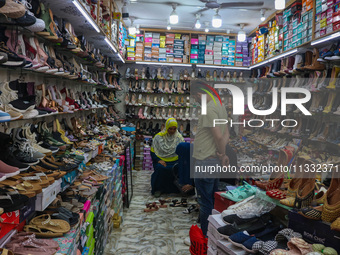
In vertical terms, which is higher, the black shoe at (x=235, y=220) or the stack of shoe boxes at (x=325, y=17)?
the stack of shoe boxes at (x=325, y=17)

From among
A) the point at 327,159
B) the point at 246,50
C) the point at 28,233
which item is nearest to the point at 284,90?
the point at 327,159

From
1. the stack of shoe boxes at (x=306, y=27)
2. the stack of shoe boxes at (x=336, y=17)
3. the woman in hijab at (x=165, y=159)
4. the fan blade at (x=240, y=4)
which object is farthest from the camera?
the fan blade at (x=240, y=4)

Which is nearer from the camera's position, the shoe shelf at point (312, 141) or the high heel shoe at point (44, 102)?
the high heel shoe at point (44, 102)

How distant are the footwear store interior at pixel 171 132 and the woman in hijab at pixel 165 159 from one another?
26 millimetres

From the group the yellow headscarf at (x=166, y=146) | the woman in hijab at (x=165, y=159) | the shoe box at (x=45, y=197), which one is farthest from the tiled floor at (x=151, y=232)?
the shoe box at (x=45, y=197)

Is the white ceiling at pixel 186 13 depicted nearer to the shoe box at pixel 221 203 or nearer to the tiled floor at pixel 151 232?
the tiled floor at pixel 151 232

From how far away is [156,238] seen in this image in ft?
12.1

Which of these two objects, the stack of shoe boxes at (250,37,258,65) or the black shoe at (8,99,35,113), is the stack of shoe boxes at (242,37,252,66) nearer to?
the stack of shoe boxes at (250,37,258,65)

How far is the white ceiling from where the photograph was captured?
237 inches

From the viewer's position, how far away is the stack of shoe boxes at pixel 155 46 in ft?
27.0

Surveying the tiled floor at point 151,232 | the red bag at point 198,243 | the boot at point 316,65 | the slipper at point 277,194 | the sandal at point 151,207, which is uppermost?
the boot at point 316,65

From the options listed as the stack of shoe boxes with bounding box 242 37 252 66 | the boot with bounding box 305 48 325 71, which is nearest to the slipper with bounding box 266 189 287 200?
the boot with bounding box 305 48 325 71

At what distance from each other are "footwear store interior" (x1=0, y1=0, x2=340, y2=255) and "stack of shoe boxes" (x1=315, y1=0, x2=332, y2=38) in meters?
0.03

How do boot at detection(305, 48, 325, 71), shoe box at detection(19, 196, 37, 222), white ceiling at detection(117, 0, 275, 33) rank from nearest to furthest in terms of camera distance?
shoe box at detection(19, 196, 37, 222) < boot at detection(305, 48, 325, 71) < white ceiling at detection(117, 0, 275, 33)
